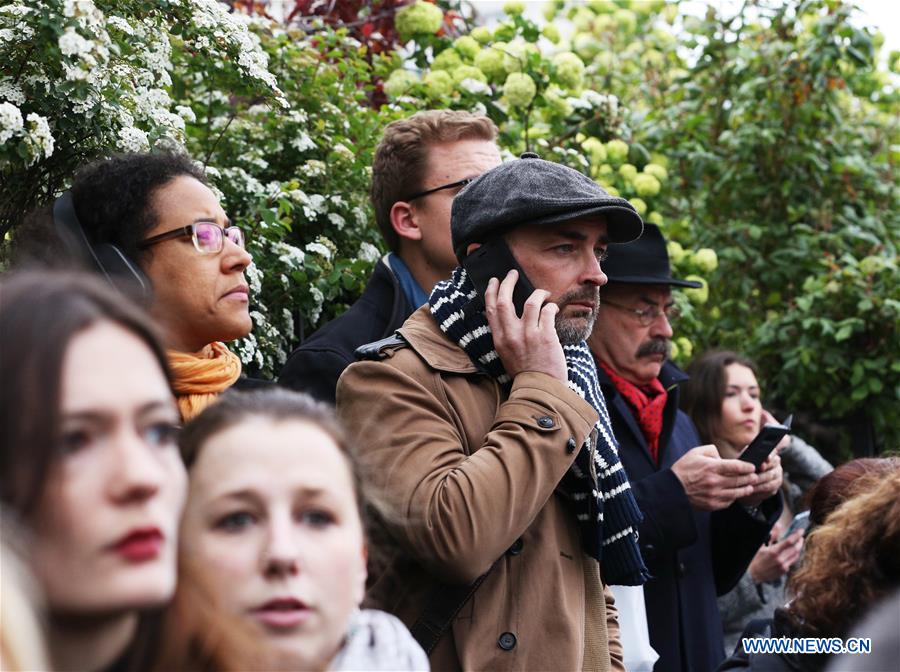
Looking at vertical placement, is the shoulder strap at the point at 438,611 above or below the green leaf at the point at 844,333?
below

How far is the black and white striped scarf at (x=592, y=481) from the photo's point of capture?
9.50 ft

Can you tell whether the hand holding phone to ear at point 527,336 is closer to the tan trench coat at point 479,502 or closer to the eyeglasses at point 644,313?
the tan trench coat at point 479,502

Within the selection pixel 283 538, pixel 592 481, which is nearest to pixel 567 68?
pixel 592 481

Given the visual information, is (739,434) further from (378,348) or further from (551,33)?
(378,348)

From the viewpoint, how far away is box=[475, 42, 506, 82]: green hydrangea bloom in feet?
17.2

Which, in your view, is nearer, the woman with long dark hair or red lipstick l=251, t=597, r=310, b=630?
the woman with long dark hair

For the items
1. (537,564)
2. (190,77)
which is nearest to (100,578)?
(537,564)

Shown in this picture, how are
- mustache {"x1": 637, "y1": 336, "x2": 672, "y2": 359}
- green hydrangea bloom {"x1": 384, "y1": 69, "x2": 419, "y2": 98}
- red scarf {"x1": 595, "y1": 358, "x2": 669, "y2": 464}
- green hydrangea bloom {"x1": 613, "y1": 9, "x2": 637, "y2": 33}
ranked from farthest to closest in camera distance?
green hydrangea bloom {"x1": 613, "y1": 9, "x2": 637, "y2": 33}
green hydrangea bloom {"x1": 384, "y1": 69, "x2": 419, "y2": 98}
mustache {"x1": 637, "y1": 336, "x2": 672, "y2": 359}
red scarf {"x1": 595, "y1": 358, "x2": 669, "y2": 464}

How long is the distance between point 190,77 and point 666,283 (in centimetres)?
203

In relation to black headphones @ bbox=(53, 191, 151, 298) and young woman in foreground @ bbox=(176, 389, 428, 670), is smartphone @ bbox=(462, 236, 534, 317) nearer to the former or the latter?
black headphones @ bbox=(53, 191, 151, 298)

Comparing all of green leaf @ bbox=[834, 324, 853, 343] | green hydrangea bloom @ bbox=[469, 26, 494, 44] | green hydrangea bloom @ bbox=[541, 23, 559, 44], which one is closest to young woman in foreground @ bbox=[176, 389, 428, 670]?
green hydrangea bloom @ bbox=[469, 26, 494, 44]

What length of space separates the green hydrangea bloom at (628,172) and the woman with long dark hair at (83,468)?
14.7 feet

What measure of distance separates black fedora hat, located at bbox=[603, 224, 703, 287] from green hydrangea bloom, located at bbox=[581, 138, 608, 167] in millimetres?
1039

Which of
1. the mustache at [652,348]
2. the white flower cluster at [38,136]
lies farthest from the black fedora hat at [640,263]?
the white flower cluster at [38,136]
